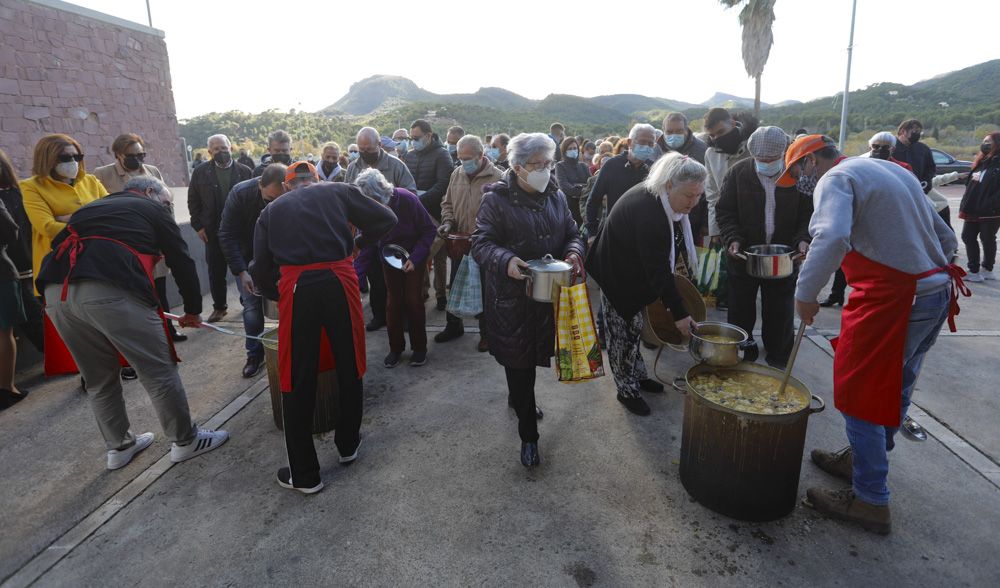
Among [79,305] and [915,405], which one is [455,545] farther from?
[915,405]

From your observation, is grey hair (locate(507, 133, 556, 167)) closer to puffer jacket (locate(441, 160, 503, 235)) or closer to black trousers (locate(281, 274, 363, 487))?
black trousers (locate(281, 274, 363, 487))

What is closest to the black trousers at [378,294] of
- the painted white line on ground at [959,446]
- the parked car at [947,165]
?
the painted white line on ground at [959,446]

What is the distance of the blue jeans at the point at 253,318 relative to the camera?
4848 mm

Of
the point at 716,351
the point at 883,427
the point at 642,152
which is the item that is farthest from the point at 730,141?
the point at 883,427

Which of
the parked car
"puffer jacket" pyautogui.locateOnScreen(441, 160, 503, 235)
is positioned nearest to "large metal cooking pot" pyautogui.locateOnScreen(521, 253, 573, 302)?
"puffer jacket" pyautogui.locateOnScreen(441, 160, 503, 235)

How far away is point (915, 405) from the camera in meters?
3.96

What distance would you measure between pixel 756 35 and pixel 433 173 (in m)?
31.1

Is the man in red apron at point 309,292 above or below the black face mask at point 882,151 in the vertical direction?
below

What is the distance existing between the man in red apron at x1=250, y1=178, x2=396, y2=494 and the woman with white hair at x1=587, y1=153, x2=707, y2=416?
58.8 inches

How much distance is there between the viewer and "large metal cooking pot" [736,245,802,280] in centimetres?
410

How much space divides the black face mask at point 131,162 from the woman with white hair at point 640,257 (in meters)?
4.23

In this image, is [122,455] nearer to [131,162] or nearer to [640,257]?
[131,162]

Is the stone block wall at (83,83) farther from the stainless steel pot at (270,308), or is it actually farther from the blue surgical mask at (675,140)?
the blue surgical mask at (675,140)

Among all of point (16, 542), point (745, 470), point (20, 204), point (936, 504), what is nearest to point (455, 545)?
point (745, 470)
